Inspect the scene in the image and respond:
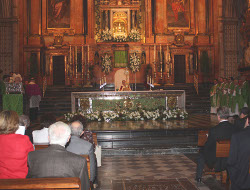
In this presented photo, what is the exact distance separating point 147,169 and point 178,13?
63.3 ft

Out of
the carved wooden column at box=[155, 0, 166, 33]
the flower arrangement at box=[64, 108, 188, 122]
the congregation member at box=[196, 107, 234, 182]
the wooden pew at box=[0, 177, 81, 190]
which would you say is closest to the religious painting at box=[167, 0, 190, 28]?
the carved wooden column at box=[155, 0, 166, 33]

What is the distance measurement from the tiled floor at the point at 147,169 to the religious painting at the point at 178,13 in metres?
17.4

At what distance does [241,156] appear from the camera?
386 cm

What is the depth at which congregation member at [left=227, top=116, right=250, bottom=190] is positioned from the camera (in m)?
3.84

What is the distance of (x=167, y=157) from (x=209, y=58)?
16.0 m

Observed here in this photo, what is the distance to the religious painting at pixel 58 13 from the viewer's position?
2328 centimetres

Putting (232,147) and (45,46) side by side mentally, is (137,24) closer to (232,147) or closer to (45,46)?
(45,46)

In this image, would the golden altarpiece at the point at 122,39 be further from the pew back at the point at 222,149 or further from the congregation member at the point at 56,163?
the congregation member at the point at 56,163

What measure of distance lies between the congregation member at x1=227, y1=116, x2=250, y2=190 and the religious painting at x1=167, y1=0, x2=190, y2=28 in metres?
21.1

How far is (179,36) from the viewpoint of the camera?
76.9 feet

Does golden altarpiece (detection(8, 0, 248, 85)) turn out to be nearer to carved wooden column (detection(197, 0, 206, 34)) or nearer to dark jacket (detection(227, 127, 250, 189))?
carved wooden column (detection(197, 0, 206, 34))

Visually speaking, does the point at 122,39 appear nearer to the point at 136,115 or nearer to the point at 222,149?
the point at 136,115

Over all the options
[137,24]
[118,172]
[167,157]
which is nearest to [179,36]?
[137,24]

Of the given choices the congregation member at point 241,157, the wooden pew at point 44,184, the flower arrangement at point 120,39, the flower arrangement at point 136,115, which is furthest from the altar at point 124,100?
the wooden pew at point 44,184
